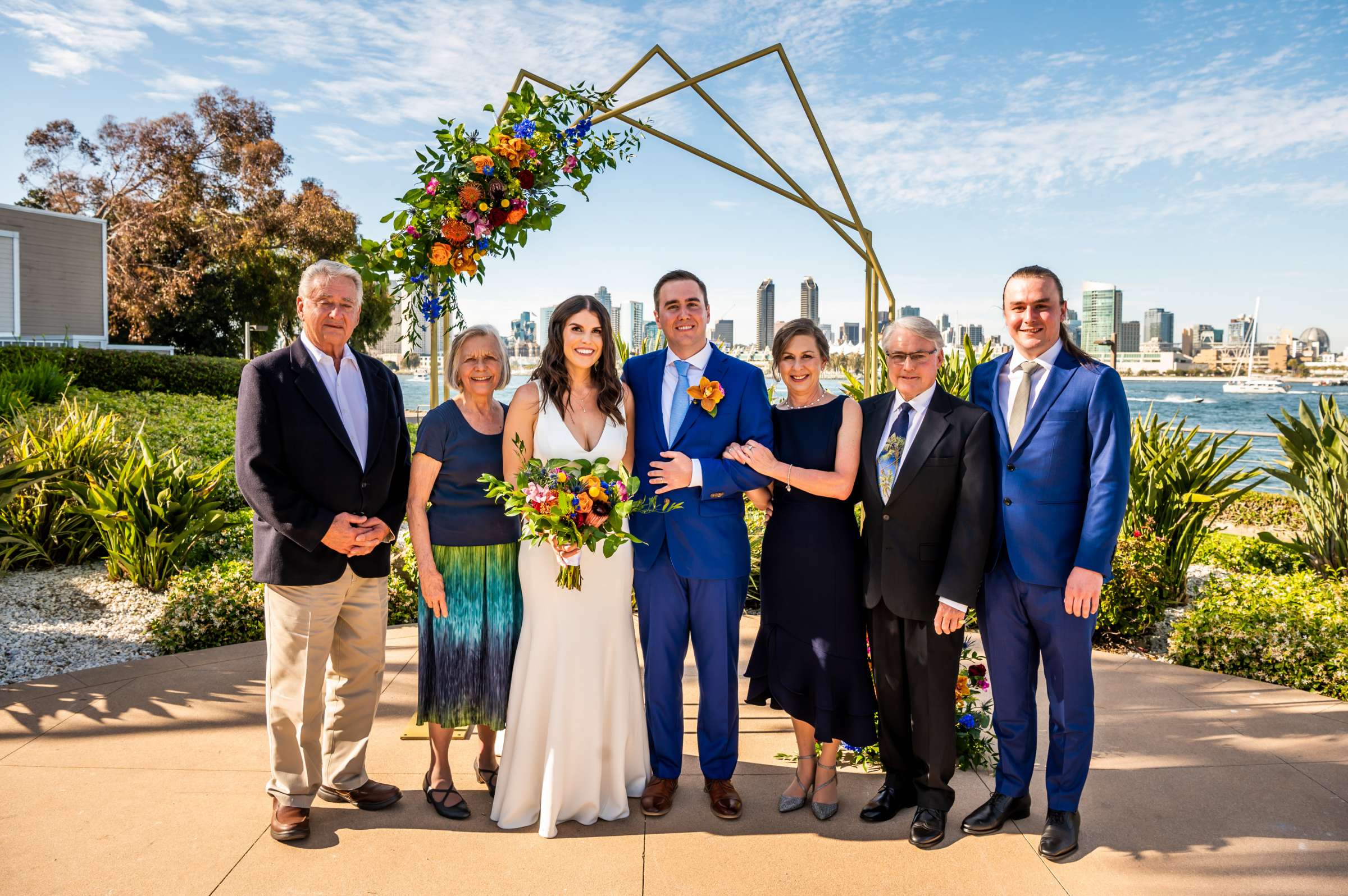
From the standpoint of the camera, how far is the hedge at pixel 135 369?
45.5 ft


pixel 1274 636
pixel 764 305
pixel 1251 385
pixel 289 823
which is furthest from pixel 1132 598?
pixel 1251 385

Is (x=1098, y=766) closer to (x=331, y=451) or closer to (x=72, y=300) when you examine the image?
(x=331, y=451)

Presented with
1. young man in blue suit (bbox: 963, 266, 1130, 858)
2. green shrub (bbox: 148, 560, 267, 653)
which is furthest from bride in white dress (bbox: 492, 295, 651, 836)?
green shrub (bbox: 148, 560, 267, 653)

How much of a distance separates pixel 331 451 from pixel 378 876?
1.64 meters

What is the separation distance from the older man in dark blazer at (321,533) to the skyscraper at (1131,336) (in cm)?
14462

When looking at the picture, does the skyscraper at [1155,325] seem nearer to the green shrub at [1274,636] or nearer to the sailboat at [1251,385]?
the sailboat at [1251,385]

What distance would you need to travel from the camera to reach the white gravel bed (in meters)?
5.32

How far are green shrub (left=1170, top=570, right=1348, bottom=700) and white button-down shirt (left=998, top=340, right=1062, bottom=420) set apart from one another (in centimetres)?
315

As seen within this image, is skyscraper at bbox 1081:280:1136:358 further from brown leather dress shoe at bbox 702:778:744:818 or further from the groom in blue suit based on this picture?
brown leather dress shoe at bbox 702:778:744:818

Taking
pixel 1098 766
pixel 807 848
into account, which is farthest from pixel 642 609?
pixel 1098 766

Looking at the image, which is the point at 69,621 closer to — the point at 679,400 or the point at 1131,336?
the point at 679,400

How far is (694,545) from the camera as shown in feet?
11.2

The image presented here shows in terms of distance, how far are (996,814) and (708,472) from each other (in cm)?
185

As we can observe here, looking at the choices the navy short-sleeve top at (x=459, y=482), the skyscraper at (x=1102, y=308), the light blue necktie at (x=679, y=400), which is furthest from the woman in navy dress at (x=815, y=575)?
the skyscraper at (x=1102, y=308)
